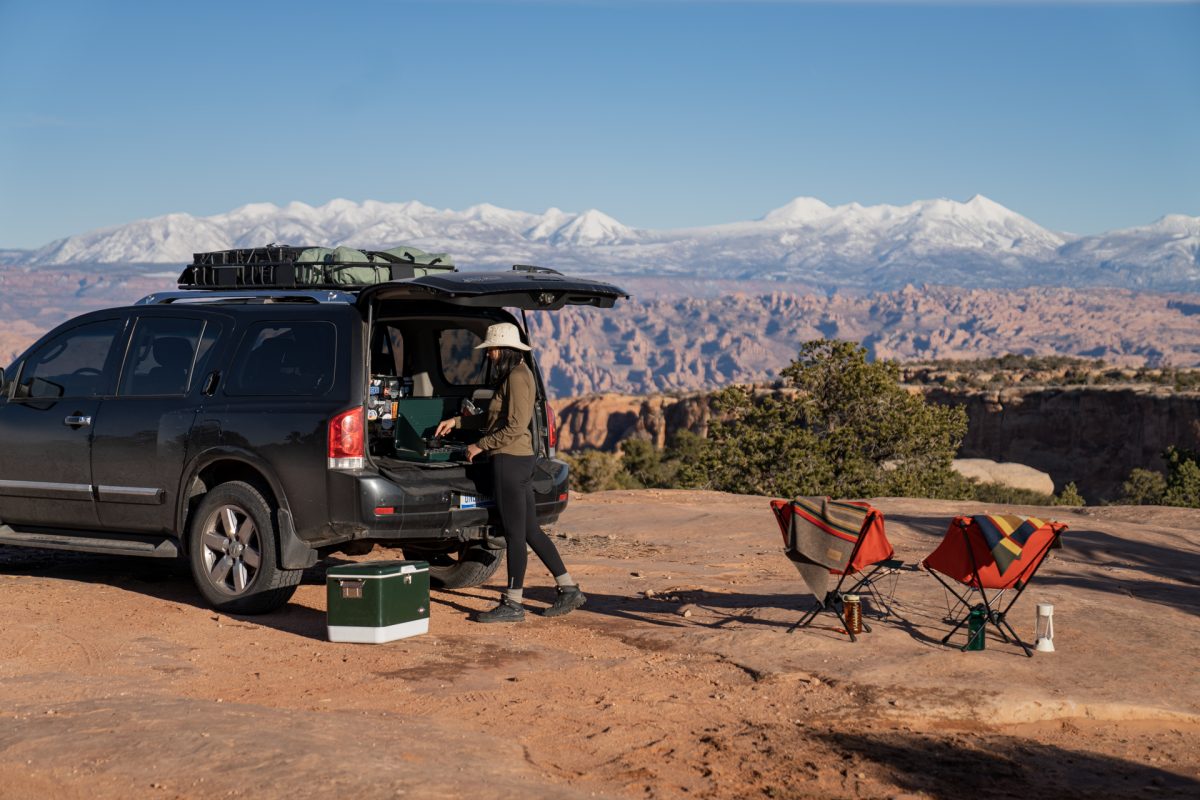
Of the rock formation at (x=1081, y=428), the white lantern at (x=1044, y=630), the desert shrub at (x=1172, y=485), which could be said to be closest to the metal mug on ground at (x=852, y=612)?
the white lantern at (x=1044, y=630)

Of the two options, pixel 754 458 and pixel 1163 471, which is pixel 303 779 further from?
pixel 1163 471

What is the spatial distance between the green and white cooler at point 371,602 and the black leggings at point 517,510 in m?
0.77

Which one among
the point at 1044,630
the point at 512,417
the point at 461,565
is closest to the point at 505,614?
the point at 512,417

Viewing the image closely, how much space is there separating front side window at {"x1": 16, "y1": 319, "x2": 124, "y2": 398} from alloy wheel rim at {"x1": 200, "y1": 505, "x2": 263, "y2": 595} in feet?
5.15

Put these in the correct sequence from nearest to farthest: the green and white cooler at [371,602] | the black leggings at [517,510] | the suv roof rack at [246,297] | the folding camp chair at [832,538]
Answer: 1. the green and white cooler at [371,602]
2. the folding camp chair at [832,538]
3. the black leggings at [517,510]
4. the suv roof rack at [246,297]

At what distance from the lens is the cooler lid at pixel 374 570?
8367mm

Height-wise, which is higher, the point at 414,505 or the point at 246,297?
the point at 246,297

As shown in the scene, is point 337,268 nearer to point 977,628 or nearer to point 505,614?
point 505,614

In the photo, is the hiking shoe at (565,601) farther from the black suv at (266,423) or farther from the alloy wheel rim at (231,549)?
the alloy wheel rim at (231,549)

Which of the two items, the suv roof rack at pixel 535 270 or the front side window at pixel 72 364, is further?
the front side window at pixel 72 364

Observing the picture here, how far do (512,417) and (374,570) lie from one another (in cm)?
134

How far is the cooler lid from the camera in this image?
8367mm

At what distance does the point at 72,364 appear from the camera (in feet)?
33.4

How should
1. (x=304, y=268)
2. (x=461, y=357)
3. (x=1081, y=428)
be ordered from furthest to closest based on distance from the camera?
1. (x=1081, y=428)
2. (x=461, y=357)
3. (x=304, y=268)
